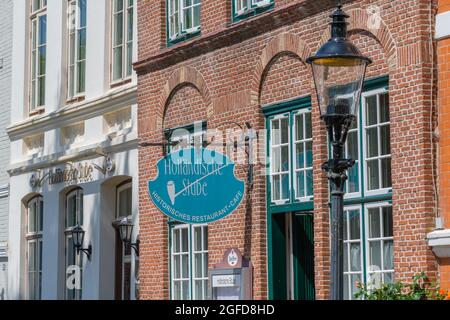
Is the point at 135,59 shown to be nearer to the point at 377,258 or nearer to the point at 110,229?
the point at 110,229

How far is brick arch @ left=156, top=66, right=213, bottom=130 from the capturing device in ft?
64.0

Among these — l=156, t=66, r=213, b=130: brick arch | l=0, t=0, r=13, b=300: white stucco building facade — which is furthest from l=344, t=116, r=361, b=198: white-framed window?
l=0, t=0, r=13, b=300: white stucco building facade

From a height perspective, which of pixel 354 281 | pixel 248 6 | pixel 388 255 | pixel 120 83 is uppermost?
pixel 248 6

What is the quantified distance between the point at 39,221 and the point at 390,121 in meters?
12.6

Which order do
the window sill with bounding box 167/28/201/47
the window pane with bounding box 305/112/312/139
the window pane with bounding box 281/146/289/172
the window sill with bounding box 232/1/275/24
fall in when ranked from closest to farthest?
the window pane with bounding box 305/112/312/139 → the window pane with bounding box 281/146/289/172 → the window sill with bounding box 232/1/275/24 → the window sill with bounding box 167/28/201/47

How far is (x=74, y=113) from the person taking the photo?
2434 cm

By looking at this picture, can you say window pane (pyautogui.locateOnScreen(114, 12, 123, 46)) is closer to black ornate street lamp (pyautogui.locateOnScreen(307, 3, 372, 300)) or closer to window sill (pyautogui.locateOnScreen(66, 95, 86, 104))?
window sill (pyautogui.locateOnScreen(66, 95, 86, 104))

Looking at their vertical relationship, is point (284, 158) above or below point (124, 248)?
above

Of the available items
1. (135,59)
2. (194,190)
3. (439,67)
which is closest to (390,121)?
(439,67)

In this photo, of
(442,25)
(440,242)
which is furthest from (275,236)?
(442,25)

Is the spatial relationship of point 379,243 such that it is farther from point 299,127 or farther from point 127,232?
point 127,232

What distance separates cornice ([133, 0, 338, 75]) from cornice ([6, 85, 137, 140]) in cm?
105

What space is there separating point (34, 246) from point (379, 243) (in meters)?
12.3

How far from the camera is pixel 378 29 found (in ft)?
51.1
